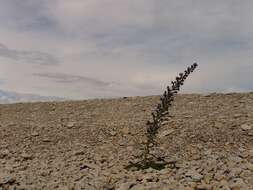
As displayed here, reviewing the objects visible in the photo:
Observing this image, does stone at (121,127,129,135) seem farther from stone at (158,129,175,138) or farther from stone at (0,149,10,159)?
stone at (0,149,10,159)

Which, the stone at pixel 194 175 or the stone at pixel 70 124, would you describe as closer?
the stone at pixel 194 175

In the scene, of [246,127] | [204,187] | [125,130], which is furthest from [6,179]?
[246,127]

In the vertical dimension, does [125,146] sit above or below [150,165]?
above

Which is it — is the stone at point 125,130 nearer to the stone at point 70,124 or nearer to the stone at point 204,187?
the stone at point 70,124

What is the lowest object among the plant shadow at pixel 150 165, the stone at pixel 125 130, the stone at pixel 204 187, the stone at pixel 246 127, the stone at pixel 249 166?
the stone at pixel 204 187

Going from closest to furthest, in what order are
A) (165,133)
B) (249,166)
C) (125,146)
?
(249,166)
(125,146)
(165,133)

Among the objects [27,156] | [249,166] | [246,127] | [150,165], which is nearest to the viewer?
[249,166]

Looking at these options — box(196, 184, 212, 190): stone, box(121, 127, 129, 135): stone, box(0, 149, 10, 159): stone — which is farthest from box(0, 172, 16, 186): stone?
box(196, 184, 212, 190): stone

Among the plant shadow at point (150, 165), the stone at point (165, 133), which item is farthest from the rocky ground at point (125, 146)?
the plant shadow at point (150, 165)

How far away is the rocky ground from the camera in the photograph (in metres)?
11.2

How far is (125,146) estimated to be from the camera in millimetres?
14234

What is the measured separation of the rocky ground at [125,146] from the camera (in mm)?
11180

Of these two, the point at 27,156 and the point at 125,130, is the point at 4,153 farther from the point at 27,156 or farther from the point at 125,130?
the point at 125,130

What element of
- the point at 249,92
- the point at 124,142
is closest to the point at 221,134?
the point at 124,142
